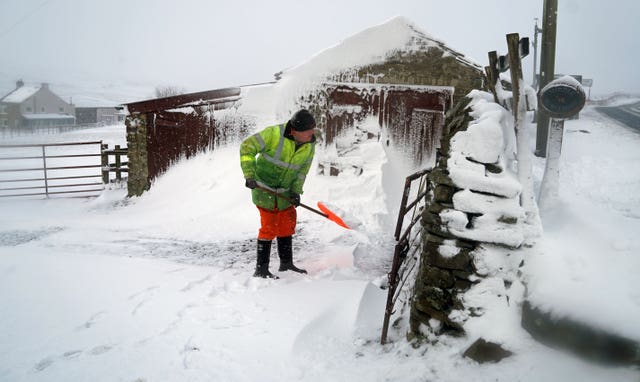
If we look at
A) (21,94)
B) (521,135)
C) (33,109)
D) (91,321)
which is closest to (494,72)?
(521,135)

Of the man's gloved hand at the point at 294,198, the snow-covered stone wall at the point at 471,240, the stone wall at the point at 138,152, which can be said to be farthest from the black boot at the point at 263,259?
the stone wall at the point at 138,152

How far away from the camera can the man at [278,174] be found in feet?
13.2

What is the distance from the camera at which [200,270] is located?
4.33 m

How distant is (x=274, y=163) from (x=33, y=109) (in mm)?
58878

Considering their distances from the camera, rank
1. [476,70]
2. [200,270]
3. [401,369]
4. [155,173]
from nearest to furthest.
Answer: [401,369] → [200,270] → [476,70] → [155,173]

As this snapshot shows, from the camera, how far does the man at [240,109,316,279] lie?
4027mm

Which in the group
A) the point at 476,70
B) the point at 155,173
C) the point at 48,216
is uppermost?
the point at 476,70

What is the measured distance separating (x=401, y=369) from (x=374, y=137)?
5.59 m

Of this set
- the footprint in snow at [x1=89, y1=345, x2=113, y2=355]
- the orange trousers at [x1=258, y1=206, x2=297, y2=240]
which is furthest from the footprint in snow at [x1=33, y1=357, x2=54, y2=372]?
the orange trousers at [x1=258, y1=206, x2=297, y2=240]

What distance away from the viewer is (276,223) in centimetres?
426

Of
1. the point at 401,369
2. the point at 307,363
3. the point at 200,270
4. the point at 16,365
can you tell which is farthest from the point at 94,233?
the point at 401,369

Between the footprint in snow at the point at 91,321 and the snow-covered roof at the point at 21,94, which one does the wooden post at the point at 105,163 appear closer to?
the footprint in snow at the point at 91,321

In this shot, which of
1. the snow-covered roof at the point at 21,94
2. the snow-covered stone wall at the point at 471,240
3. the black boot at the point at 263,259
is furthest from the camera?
the snow-covered roof at the point at 21,94

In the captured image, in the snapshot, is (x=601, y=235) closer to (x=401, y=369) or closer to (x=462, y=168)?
(x=462, y=168)
